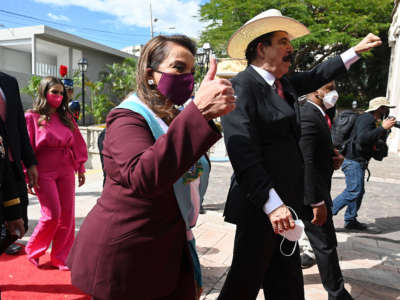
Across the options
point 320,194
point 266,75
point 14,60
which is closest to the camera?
point 266,75

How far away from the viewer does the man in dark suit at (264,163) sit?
189cm

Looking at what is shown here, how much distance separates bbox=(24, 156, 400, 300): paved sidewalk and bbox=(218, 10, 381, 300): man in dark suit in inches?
35.1

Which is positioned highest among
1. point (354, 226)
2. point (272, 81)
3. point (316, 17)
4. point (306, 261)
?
point (316, 17)

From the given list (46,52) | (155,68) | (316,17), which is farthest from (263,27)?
(46,52)

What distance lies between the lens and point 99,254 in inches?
56.6

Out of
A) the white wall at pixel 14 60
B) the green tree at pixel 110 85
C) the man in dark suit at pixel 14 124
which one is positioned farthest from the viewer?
the white wall at pixel 14 60

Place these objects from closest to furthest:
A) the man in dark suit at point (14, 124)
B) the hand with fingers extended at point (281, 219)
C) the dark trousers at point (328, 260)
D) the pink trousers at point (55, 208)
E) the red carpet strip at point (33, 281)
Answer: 1. the hand with fingers extended at point (281, 219)
2. the man in dark suit at point (14, 124)
3. the dark trousers at point (328, 260)
4. the red carpet strip at point (33, 281)
5. the pink trousers at point (55, 208)

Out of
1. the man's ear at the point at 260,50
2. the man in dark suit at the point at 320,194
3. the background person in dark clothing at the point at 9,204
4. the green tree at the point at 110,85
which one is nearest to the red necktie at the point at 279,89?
the man's ear at the point at 260,50

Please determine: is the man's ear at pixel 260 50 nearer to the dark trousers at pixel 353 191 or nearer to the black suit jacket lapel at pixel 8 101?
the black suit jacket lapel at pixel 8 101

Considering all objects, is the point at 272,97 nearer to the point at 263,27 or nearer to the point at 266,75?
the point at 266,75

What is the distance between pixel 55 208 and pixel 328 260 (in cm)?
258

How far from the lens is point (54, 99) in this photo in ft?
11.6

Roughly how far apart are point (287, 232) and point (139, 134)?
1.05 metres

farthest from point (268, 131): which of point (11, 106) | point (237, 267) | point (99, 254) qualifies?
point (11, 106)
